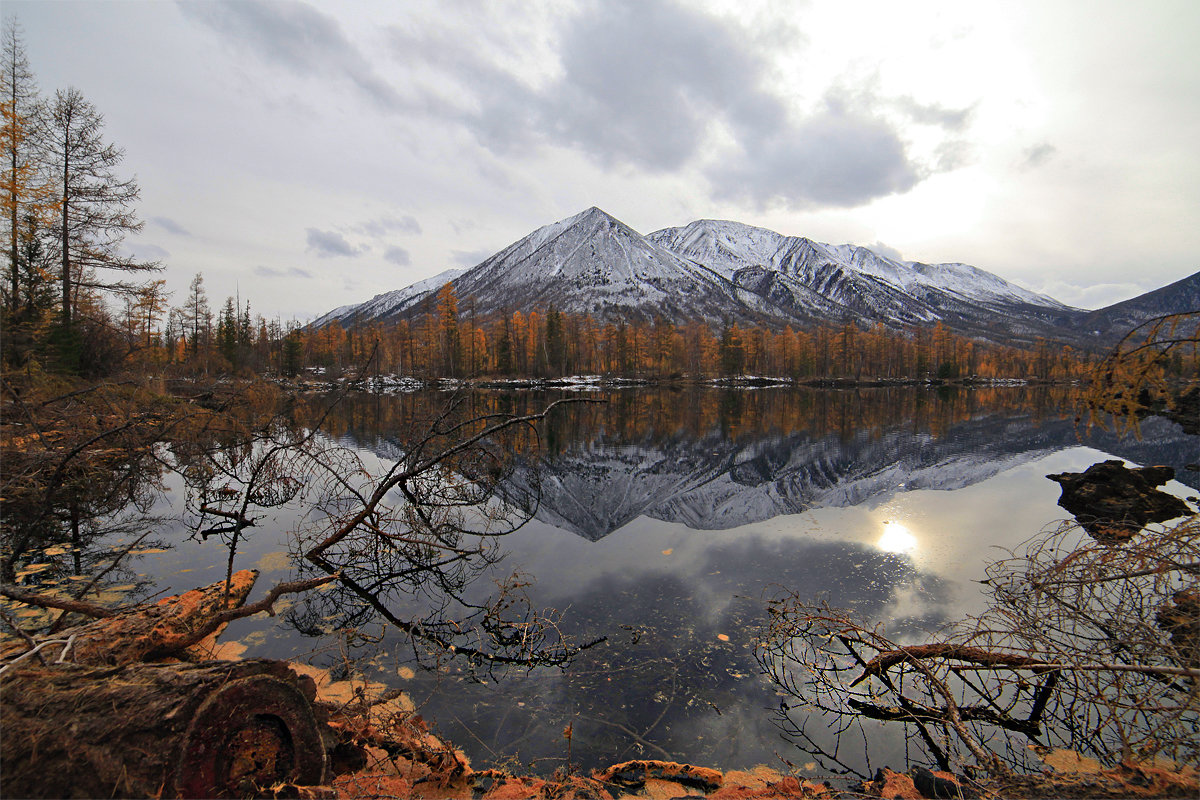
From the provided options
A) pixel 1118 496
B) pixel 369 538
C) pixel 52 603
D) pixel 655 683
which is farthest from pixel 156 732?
pixel 1118 496

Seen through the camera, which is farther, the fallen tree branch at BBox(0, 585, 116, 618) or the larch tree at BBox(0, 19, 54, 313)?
the larch tree at BBox(0, 19, 54, 313)

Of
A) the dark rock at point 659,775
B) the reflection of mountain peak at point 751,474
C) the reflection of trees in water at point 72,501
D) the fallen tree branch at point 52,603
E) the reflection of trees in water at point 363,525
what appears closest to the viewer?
the dark rock at point 659,775

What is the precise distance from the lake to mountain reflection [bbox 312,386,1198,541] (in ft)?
0.46

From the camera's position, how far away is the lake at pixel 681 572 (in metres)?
4.82

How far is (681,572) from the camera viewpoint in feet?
28.9

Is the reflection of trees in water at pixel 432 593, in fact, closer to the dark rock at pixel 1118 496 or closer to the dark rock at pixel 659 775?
the dark rock at pixel 659 775

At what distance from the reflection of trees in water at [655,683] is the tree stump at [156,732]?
202 cm

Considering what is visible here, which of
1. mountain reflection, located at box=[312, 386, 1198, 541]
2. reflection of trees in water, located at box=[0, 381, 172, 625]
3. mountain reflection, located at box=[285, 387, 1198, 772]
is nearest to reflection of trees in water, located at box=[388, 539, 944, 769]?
mountain reflection, located at box=[285, 387, 1198, 772]

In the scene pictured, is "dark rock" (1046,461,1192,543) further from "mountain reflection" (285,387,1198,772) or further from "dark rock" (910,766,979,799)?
"dark rock" (910,766,979,799)

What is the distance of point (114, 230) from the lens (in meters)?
21.2

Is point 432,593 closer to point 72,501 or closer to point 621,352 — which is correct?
point 72,501

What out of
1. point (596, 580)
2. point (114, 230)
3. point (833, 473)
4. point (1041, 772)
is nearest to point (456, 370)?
point (114, 230)

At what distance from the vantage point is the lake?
482cm

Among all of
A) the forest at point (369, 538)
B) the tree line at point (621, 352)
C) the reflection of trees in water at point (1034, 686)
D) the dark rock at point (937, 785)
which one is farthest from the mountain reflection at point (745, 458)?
the tree line at point (621, 352)
